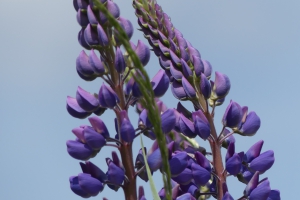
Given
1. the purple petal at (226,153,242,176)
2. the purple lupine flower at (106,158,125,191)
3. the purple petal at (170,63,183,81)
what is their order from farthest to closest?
the purple petal at (170,63,183,81) < the purple petal at (226,153,242,176) < the purple lupine flower at (106,158,125,191)

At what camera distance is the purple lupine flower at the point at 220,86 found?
2.90 metres

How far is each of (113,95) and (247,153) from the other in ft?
3.13

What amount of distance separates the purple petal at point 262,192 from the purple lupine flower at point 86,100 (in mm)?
918

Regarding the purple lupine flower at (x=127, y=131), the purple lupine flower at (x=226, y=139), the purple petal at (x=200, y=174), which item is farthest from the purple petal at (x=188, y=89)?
the purple lupine flower at (x=127, y=131)

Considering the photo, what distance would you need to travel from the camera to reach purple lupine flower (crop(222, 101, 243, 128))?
282cm

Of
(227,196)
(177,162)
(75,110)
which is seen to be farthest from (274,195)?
(75,110)

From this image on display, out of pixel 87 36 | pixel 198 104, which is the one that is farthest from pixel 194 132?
pixel 87 36

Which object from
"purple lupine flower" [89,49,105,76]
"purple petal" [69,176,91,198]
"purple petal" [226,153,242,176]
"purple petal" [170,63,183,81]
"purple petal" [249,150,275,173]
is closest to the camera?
"purple petal" [69,176,91,198]

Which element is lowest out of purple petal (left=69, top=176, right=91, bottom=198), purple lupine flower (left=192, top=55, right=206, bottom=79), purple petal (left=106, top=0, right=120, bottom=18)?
purple petal (left=69, top=176, right=91, bottom=198)

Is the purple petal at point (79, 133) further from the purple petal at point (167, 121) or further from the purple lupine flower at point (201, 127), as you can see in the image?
the purple lupine flower at point (201, 127)

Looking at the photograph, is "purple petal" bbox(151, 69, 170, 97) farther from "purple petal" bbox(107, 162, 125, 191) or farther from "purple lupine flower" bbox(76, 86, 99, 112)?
"purple petal" bbox(107, 162, 125, 191)

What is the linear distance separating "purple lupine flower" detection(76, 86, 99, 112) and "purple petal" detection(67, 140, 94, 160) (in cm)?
19

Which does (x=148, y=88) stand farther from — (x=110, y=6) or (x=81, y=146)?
(x=110, y=6)

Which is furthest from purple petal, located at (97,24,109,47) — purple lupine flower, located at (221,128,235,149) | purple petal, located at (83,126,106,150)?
purple lupine flower, located at (221,128,235,149)
